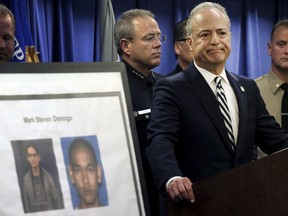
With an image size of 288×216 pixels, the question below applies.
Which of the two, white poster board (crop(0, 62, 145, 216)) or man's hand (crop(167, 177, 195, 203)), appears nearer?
white poster board (crop(0, 62, 145, 216))

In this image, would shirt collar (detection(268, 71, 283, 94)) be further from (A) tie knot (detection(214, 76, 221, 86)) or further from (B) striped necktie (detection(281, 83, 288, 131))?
(A) tie knot (detection(214, 76, 221, 86))

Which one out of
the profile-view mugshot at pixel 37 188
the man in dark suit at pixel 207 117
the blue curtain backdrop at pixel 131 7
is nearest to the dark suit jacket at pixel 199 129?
the man in dark suit at pixel 207 117

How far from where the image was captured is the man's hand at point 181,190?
151 centimetres

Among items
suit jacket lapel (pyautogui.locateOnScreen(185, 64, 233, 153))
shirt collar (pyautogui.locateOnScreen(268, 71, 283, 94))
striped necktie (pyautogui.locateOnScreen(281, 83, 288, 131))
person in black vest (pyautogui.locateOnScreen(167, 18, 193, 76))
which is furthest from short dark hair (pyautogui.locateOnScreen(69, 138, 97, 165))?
person in black vest (pyautogui.locateOnScreen(167, 18, 193, 76))

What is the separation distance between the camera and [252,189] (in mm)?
1413

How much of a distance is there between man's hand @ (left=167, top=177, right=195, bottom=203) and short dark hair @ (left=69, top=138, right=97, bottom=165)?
314 millimetres

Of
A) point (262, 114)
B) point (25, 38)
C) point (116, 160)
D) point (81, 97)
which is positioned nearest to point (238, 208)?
point (116, 160)

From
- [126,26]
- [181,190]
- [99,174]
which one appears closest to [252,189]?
[181,190]

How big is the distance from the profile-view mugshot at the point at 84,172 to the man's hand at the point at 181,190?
30 cm

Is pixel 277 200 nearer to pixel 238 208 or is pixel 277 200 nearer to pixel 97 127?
pixel 238 208

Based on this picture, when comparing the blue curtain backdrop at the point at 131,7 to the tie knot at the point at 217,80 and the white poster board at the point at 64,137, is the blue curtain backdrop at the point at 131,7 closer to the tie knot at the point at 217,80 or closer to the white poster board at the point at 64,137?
the tie knot at the point at 217,80

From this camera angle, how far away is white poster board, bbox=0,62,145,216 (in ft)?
3.95

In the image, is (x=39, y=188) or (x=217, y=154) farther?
A: (x=217, y=154)

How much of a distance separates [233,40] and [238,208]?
400 cm
